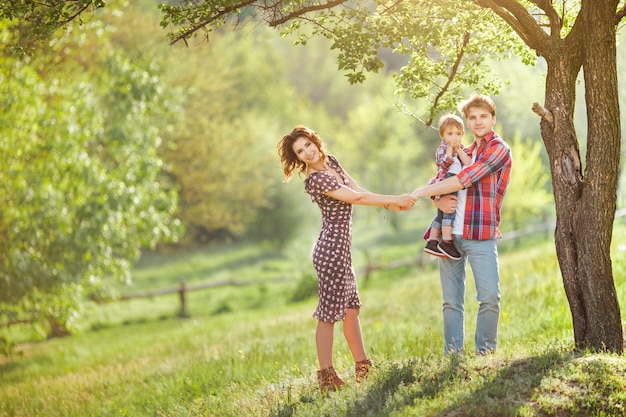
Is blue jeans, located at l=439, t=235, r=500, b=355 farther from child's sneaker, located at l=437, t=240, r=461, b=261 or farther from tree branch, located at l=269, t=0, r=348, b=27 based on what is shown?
tree branch, located at l=269, t=0, r=348, b=27

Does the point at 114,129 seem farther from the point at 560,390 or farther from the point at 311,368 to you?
the point at 560,390

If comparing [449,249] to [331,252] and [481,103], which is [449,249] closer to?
[331,252]

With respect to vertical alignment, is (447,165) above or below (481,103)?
below

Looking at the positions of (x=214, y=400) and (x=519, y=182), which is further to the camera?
(x=519, y=182)

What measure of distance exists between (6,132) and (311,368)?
7.39 meters

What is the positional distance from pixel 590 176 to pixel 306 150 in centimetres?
234

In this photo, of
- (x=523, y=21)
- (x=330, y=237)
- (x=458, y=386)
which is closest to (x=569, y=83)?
(x=523, y=21)

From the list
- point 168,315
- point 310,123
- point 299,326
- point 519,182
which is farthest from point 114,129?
point 310,123

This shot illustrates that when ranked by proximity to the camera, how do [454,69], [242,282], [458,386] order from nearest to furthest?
1. [458,386]
2. [454,69]
3. [242,282]

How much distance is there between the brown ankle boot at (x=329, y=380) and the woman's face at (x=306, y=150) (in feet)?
5.89

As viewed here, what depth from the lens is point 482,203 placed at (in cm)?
562

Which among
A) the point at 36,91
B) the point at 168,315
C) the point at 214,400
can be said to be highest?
the point at 36,91

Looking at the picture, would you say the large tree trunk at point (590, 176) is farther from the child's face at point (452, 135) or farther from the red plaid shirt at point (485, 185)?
the child's face at point (452, 135)

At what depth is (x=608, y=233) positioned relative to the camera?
5520mm
